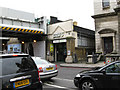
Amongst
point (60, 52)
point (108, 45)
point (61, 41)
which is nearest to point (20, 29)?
point (61, 41)

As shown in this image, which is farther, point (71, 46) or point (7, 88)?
point (71, 46)

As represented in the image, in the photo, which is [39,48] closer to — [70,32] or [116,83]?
[70,32]

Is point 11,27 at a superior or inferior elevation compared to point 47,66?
superior

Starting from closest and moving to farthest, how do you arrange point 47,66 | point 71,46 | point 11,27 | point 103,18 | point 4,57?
point 4,57 < point 47,66 < point 11,27 < point 71,46 < point 103,18

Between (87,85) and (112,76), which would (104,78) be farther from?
(87,85)

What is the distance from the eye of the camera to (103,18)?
21.1 meters

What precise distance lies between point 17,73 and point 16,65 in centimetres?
25

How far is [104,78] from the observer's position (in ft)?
16.5

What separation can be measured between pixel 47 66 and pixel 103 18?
1626 centimetres

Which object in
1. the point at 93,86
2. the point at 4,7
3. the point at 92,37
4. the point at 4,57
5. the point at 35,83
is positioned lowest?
the point at 93,86

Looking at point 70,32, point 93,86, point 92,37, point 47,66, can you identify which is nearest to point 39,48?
point 70,32

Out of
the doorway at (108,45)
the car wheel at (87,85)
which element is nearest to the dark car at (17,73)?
the car wheel at (87,85)

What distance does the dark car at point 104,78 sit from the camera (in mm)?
4836

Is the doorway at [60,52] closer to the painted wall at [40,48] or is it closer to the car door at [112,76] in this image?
the painted wall at [40,48]
